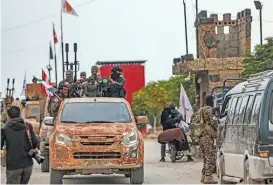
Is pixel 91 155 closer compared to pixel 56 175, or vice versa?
pixel 91 155

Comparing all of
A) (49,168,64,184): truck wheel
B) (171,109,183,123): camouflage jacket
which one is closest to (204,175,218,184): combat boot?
(49,168,64,184): truck wheel

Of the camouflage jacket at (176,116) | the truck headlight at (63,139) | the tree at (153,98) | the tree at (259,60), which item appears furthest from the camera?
the tree at (153,98)

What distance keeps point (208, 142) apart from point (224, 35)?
16173 mm

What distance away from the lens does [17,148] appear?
11.9 metres

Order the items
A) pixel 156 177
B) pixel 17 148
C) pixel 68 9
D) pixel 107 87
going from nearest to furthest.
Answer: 1. pixel 17 148
2. pixel 156 177
3. pixel 107 87
4. pixel 68 9

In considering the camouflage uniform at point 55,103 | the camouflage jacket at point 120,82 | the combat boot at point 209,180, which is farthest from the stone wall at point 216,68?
the combat boot at point 209,180

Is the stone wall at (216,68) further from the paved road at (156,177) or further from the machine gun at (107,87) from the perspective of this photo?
the machine gun at (107,87)

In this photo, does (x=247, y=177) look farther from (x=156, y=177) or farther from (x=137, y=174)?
(x=156, y=177)

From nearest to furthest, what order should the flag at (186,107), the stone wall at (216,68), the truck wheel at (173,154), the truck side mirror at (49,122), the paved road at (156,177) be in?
the truck side mirror at (49,122)
the paved road at (156,177)
the truck wheel at (173,154)
the flag at (186,107)
the stone wall at (216,68)

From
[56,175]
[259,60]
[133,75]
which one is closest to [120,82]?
[56,175]

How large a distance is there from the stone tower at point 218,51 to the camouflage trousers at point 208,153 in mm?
12173

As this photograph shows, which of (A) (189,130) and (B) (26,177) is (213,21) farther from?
(B) (26,177)

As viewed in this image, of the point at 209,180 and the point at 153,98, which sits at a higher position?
the point at 153,98

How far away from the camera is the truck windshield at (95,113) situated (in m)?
16.8
